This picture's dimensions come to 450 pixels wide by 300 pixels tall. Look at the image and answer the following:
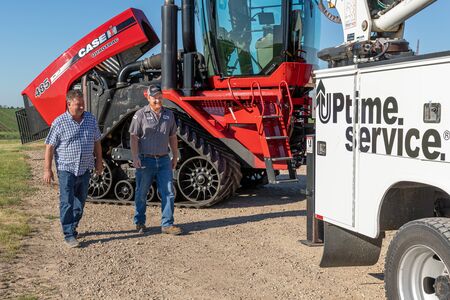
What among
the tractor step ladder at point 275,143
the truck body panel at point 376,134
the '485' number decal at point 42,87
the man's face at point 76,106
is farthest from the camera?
the '485' number decal at point 42,87

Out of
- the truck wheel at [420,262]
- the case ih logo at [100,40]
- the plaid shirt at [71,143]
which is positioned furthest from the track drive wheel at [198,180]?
the truck wheel at [420,262]

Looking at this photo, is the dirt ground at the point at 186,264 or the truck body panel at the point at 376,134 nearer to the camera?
the truck body panel at the point at 376,134

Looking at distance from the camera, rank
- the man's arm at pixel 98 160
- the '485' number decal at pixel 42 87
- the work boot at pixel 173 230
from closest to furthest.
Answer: the man's arm at pixel 98 160, the work boot at pixel 173 230, the '485' number decal at pixel 42 87

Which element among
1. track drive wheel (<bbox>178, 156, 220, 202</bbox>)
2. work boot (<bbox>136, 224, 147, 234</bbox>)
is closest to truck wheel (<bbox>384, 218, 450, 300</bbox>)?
work boot (<bbox>136, 224, 147, 234</bbox>)

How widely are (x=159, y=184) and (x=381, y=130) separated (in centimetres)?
352

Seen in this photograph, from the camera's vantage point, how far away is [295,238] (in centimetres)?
616

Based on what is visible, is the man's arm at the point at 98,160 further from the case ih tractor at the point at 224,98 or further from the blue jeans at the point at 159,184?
the case ih tractor at the point at 224,98

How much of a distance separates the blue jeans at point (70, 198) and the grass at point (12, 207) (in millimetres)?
551

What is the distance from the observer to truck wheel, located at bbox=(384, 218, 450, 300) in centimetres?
299

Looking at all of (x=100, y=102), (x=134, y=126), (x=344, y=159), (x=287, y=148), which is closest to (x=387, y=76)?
(x=344, y=159)

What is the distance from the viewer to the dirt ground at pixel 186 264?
4.45 metres

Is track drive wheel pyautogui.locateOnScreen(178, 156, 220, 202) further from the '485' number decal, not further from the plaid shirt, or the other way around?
the '485' number decal

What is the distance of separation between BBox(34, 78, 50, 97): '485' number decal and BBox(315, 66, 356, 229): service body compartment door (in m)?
6.51

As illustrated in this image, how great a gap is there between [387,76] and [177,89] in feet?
16.8
